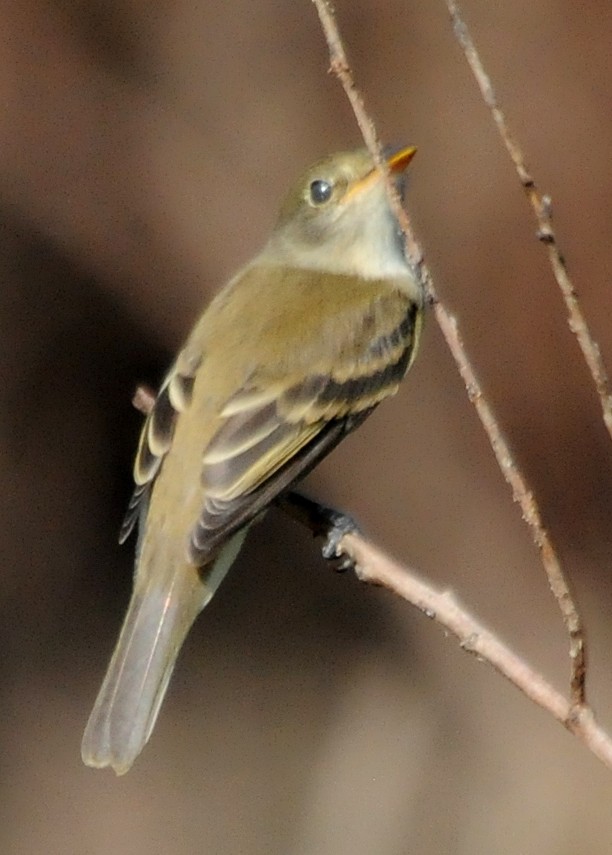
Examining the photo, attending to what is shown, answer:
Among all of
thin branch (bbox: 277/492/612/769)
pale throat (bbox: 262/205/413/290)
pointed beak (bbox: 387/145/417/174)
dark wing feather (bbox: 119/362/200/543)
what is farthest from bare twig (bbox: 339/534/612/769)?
pale throat (bbox: 262/205/413/290)

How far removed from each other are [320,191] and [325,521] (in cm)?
81

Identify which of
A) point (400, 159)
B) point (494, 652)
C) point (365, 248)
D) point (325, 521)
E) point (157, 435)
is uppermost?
point (400, 159)

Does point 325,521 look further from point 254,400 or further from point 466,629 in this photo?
point 466,629

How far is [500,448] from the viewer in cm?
206

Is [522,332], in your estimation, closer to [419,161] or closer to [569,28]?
[419,161]

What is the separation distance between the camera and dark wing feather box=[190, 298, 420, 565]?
9.62ft

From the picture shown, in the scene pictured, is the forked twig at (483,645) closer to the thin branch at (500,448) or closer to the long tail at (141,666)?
the thin branch at (500,448)

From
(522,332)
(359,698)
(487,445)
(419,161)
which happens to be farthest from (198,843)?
(419,161)

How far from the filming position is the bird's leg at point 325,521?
3.16 m

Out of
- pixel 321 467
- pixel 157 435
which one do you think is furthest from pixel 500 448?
pixel 321 467

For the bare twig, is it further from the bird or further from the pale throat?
Answer: the pale throat

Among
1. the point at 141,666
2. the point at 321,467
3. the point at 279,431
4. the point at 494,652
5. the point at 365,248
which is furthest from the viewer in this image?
the point at 321,467

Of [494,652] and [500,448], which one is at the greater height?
[500,448]

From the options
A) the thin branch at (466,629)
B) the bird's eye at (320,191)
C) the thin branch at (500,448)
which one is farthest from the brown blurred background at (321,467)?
the thin branch at (500,448)
